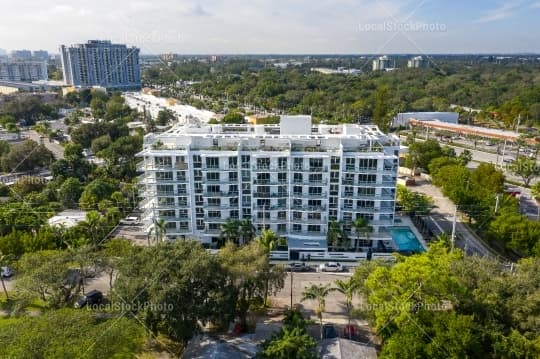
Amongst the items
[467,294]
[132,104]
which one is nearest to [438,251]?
[467,294]

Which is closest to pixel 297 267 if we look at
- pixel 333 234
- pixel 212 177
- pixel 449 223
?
pixel 333 234

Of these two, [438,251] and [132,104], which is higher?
[132,104]

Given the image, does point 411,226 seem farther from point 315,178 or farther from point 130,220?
point 130,220

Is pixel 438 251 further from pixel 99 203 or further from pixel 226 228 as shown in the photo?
pixel 99 203

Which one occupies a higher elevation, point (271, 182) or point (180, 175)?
point (180, 175)

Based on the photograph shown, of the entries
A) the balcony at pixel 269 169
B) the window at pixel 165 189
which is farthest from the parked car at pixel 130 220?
the balcony at pixel 269 169

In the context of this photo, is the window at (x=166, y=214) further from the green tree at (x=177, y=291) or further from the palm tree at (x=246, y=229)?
the green tree at (x=177, y=291)
